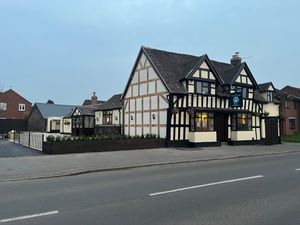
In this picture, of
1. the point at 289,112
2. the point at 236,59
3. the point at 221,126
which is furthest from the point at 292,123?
the point at 221,126

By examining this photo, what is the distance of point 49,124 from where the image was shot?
4919 cm

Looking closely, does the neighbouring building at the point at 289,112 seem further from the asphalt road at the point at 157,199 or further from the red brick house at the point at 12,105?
the red brick house at the point at 12,105

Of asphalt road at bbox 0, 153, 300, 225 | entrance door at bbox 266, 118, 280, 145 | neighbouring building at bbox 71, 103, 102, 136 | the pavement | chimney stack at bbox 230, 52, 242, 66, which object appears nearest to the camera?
asphalt road at bbox 0, 153, 300, 225

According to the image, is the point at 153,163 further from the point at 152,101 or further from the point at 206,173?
the point at 152,101

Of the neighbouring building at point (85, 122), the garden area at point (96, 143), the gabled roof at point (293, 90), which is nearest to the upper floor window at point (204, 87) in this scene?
the garden area at point (96, 143)

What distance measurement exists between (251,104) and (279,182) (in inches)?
756

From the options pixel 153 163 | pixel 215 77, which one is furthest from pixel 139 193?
pixel 215 77

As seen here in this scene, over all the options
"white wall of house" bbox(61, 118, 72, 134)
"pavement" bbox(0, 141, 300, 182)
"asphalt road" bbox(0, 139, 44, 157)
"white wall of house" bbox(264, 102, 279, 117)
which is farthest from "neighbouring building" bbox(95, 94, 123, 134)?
"pavement" bbox(0, 141, 300, 182)

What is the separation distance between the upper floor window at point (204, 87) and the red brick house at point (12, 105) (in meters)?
50.7

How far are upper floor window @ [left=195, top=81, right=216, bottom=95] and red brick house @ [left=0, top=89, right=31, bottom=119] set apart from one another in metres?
50.7

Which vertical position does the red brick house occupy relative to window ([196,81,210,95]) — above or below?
above

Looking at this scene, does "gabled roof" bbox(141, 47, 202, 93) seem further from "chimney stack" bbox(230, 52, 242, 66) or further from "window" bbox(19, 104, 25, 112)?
"window" bbox(19, 104, 25, 112)

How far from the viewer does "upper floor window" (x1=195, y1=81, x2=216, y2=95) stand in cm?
2393

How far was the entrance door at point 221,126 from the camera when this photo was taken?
2583cm
